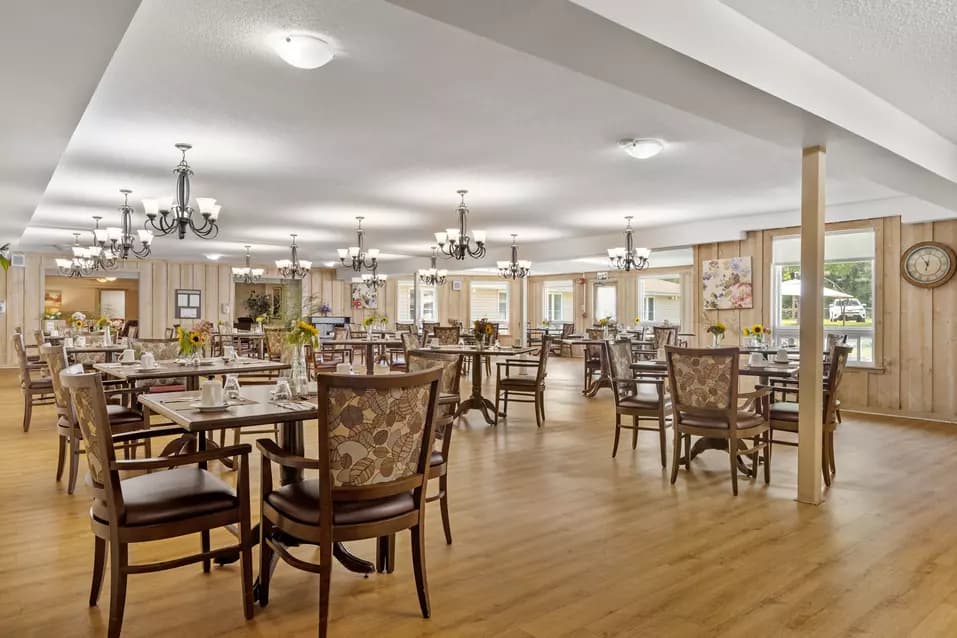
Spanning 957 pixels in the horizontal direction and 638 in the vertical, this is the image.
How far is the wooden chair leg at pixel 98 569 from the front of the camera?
7.38 feet

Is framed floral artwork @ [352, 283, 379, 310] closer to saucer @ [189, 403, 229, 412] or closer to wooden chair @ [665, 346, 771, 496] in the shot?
wooden chair @ [665, 346, 771, 496]

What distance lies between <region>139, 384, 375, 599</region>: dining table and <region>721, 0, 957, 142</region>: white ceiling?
265 centimetres

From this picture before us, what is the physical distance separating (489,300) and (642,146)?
13.2 m

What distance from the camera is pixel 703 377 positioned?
4039mm

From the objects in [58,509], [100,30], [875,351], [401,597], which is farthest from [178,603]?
[875,351]

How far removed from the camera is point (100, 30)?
2615 millimetres

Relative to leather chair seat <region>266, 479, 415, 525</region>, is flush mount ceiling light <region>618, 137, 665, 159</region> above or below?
above

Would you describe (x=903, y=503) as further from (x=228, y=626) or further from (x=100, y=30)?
(x=100, y=30)

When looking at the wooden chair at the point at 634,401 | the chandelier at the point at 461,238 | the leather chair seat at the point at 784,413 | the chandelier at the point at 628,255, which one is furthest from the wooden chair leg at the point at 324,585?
the chandelier at the point at 628,255

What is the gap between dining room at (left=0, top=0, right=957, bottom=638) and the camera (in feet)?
7.31

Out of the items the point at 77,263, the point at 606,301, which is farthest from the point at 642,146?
the point at 606,301

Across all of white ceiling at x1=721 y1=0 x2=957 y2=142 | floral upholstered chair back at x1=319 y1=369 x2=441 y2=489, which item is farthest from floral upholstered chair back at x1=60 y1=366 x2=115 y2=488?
white ceiling at x1=721 y1=0 x2=957 y2=142

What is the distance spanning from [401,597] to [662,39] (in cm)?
247

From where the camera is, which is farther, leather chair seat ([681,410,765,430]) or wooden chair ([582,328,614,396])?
wooden chair ([582,328,614,396])
